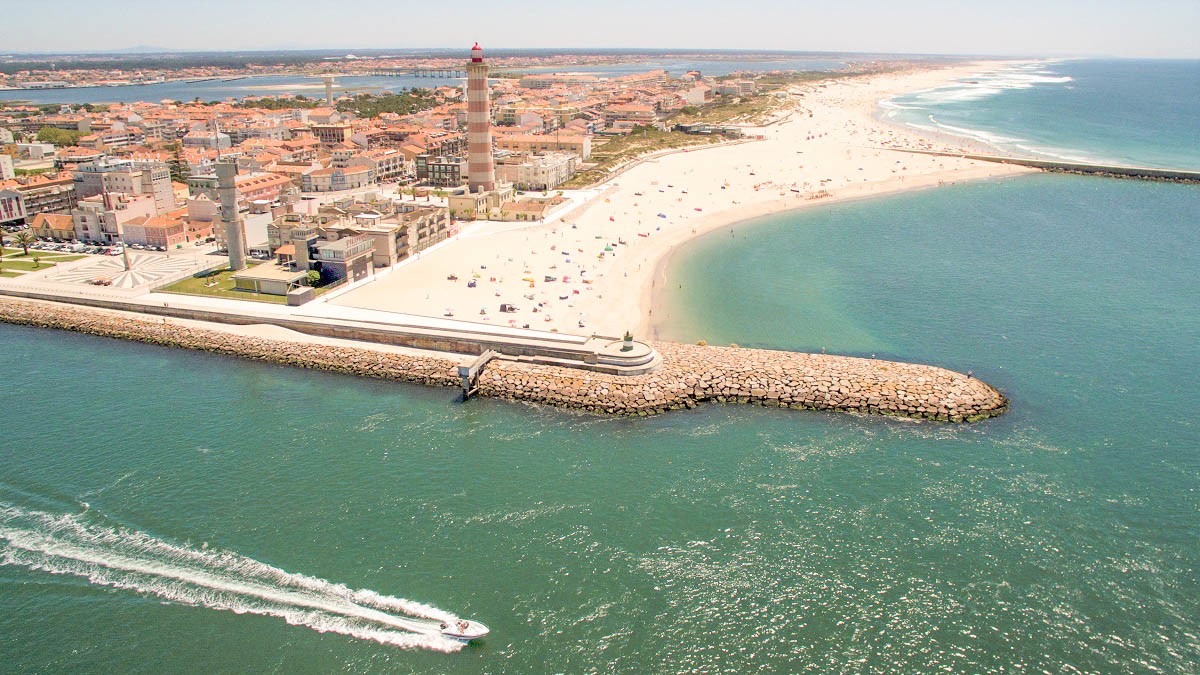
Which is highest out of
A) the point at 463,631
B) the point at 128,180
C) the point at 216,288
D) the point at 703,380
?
the point at 128,180

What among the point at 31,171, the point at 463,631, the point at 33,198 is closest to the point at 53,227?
the point at 33,198

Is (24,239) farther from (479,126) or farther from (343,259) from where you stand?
(479,126)

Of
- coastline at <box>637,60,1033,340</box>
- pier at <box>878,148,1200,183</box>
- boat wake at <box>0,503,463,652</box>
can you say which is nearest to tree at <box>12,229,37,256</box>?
boat wake at <box>0,503,463,652</box>

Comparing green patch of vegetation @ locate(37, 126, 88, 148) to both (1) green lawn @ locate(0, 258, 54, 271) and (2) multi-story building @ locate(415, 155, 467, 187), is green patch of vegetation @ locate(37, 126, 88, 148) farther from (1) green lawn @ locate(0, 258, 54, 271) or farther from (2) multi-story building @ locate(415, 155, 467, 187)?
(1) green lawn @ locate(0, 258, 54, 271)

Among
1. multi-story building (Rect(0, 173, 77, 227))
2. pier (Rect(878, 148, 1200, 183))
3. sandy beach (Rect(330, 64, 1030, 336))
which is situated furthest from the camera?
pier (Rect(878, 148, 1200, 183))

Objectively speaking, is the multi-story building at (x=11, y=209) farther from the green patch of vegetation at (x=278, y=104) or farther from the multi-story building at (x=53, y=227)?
the green patch of vegetation at (x=278, y=104)

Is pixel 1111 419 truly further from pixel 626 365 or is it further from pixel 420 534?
pixel 420 534
